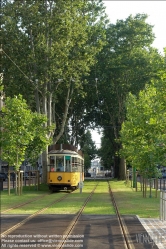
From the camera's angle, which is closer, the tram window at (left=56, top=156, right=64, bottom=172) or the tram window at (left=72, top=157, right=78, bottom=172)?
the tram window at (left=56, top=156, right=64, bottom=172)

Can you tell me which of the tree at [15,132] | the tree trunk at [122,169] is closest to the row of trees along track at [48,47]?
the tree at [15,132]

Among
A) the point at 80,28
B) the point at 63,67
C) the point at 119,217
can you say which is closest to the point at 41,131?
the point at 63,67

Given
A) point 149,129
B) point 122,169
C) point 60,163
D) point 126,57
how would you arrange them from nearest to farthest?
point 149,129, point 60,163, point 126,57, point 122,169

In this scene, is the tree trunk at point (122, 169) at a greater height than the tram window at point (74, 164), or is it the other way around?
the tram window at point (74, 164)

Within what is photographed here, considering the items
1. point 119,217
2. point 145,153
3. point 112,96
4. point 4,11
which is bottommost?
point 119,217

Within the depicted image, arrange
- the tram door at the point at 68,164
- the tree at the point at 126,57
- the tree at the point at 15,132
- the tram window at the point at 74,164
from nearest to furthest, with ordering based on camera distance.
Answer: the tree at the point at 15,132 → the tram door at the point at 68,164 → the tram window at the point at 74,164 → the tree at the point at 126,57

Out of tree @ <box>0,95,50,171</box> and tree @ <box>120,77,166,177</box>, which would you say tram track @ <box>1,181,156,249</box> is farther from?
tree @ <box>0,95,50,171</box>

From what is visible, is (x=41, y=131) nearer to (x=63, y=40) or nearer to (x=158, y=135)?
(x=63, y=40)

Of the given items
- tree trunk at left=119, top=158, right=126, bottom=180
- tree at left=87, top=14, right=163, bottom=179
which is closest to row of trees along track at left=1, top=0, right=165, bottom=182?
tree at left=87, top=14, right=163, bottom=179

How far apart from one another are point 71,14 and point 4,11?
16.5ft

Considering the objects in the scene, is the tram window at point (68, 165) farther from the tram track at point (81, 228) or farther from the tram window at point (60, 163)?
the tram track at point (81, 228)

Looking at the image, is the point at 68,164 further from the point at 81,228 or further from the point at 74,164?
the point at 81,228

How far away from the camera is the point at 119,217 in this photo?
711 inches

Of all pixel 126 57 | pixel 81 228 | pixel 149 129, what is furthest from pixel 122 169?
pixel 81 228
